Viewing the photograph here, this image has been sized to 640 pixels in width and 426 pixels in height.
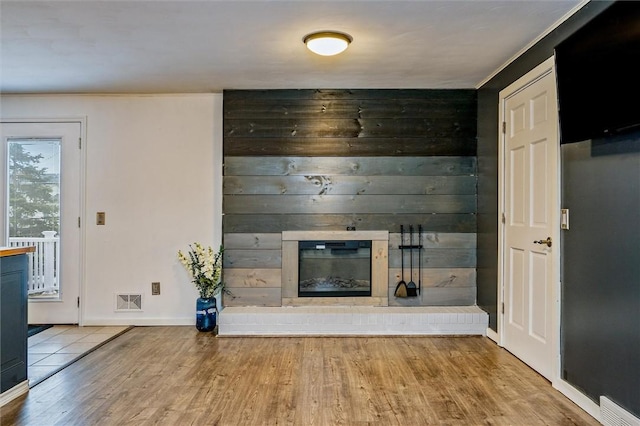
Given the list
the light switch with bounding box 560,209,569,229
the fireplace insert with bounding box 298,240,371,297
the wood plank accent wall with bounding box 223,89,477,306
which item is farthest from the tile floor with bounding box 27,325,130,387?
the light switch with bounding box 560,209,569,229

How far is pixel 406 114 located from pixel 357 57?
108cm

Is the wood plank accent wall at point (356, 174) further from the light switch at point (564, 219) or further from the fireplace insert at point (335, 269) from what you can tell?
the light switch at point (564, 219)

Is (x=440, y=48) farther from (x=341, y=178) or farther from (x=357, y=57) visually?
(x=341, y=178)

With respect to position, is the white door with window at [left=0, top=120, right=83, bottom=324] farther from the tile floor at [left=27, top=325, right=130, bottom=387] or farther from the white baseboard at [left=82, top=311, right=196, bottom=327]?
the tile floor at [left=27, top=325, right=130, bottom=387]

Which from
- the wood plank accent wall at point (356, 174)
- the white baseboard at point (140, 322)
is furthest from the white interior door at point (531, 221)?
the white baseboard at point (140, 322)

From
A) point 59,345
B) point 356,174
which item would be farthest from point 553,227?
point 59,345

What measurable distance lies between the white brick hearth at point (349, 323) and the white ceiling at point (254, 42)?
2.20 meters

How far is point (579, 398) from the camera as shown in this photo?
2463 mm

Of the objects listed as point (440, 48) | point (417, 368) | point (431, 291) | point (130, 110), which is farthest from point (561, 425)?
point (130, 110)

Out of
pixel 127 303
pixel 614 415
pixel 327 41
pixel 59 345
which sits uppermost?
pixel 327 41

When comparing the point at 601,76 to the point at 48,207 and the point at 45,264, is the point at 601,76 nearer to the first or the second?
the point at 48,207

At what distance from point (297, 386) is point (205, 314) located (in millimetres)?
1628

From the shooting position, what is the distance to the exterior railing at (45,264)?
428 centimetres

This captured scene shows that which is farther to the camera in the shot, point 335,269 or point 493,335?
point 335,269
